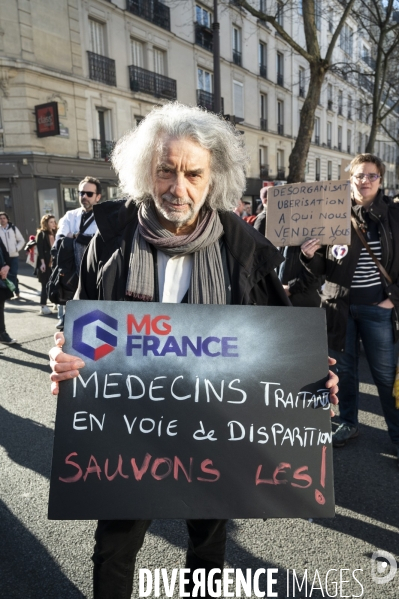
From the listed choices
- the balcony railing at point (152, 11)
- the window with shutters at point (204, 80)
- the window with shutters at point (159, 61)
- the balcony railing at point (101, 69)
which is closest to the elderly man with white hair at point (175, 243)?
the balcony railing at point (101, 69)

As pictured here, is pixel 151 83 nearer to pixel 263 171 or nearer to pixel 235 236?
pixel 263 171

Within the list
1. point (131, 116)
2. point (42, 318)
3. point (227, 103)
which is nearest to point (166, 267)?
point (42, 318)

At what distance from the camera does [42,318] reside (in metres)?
7.67

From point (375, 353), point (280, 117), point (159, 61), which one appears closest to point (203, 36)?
point (159, 61)

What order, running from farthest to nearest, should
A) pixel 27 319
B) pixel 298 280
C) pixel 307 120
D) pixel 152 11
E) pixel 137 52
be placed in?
pixel 152 11 → pixel 137 52 → pixel 307 120 → pixel 27 319 → pixel 298 280

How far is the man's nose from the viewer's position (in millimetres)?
1567

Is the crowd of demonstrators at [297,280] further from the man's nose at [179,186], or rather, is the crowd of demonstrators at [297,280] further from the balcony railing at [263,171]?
the balcony railing at [263,171]

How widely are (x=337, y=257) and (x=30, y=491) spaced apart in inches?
98.0

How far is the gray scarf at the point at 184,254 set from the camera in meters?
1.60

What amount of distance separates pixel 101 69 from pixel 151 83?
282cm

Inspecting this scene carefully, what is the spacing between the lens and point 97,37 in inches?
702

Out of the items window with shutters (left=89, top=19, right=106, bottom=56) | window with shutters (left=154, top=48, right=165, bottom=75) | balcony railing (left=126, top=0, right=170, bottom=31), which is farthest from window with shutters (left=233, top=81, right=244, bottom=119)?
window with shutters (left=89, top=19, right=106, bottom=56)

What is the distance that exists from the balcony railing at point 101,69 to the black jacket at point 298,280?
16127mm

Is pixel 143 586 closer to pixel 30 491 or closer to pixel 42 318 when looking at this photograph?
pixel 30 491
